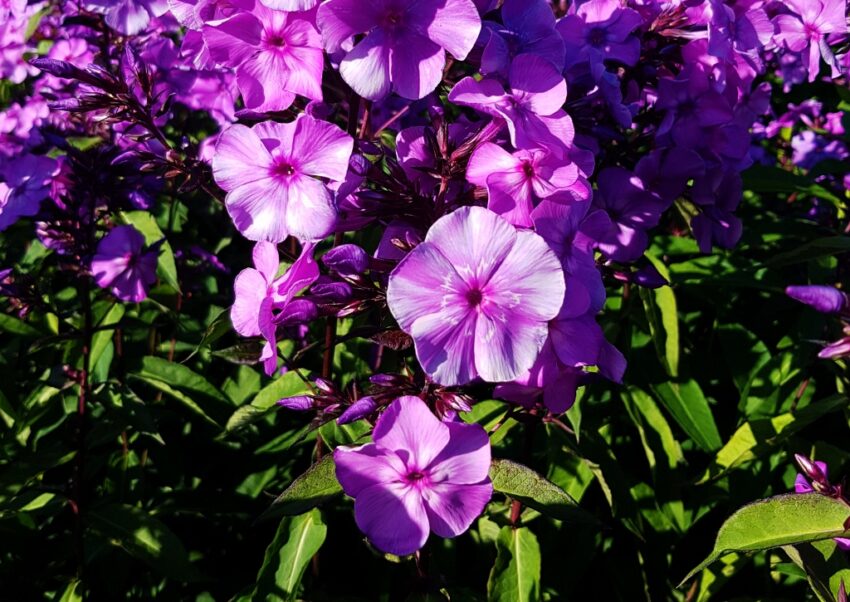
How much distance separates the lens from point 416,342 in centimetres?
99

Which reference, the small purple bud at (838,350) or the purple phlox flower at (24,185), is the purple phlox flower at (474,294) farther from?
the purple phlox flower at (24,185)

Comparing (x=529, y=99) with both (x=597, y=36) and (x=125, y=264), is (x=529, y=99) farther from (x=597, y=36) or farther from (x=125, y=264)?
(x=125, y=264)

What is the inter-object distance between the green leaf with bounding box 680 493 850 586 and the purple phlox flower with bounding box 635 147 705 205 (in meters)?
0.64

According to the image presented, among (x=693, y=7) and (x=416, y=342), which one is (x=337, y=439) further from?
(x=693, y=7)

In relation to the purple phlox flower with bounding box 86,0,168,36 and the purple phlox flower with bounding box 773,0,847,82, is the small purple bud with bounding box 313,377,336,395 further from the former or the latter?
the purple phlox flower with bounding box 773,0,847,82

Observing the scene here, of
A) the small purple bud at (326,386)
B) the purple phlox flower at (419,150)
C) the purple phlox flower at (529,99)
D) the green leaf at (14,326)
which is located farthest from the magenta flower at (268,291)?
the green leaf at (14,326)

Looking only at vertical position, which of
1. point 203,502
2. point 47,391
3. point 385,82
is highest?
point 385,82

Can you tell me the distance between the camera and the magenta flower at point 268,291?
3.87ft

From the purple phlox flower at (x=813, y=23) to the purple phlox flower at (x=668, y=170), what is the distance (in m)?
0.50

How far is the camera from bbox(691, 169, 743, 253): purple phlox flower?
1.59 metres

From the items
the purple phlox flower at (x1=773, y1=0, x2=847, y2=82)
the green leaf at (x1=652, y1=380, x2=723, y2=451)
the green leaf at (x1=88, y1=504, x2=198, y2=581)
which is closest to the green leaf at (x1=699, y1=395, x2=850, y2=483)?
the green leaf at (x1=652, y1=380, x2=723, y2=451)

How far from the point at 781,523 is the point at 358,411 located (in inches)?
27.6

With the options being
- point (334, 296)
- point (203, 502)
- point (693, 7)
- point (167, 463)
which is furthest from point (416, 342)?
point (167, 463)

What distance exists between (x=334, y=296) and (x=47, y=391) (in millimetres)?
1283
